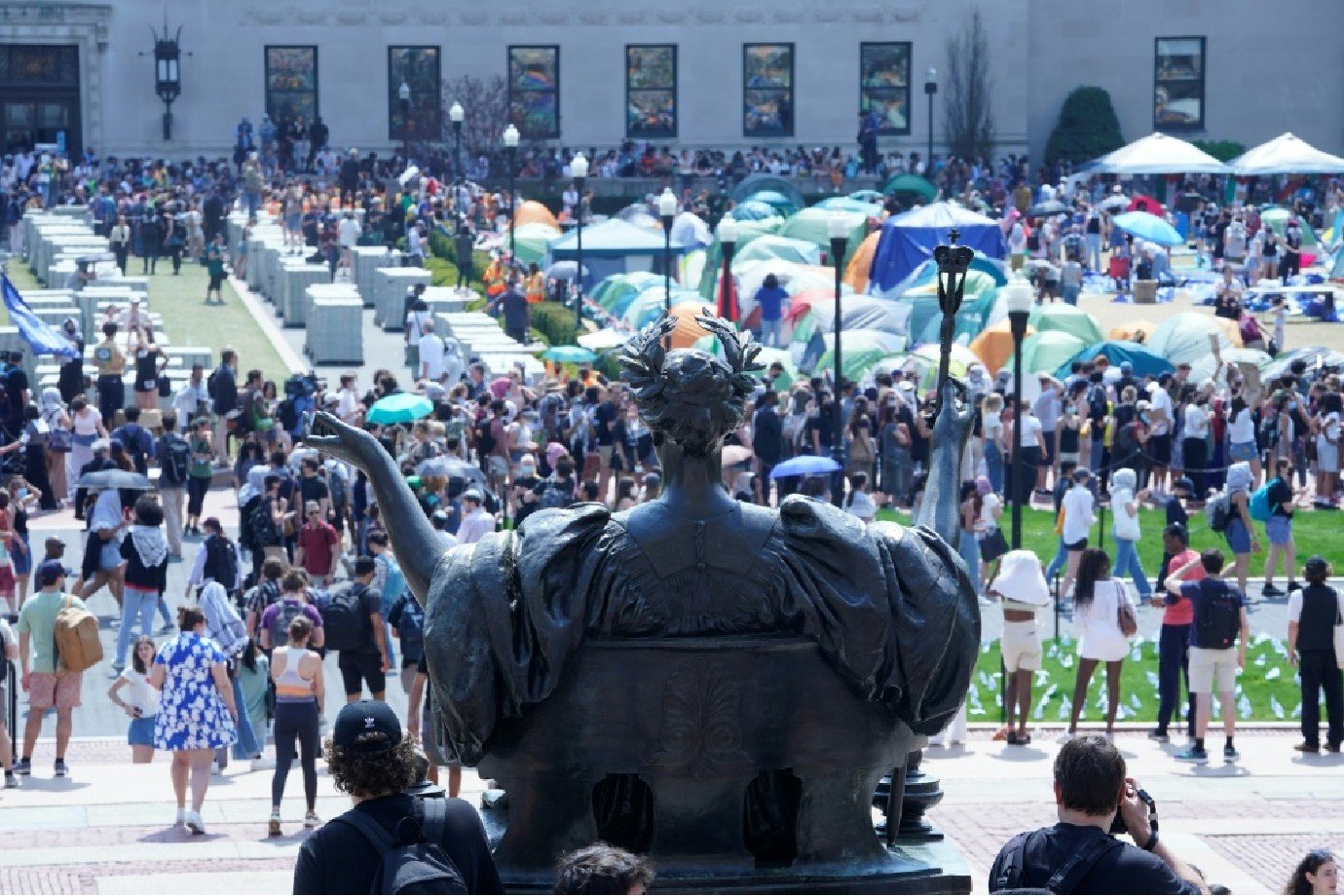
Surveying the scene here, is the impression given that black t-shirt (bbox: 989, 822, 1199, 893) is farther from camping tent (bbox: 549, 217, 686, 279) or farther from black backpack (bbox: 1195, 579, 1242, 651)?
camping tent (bbox: 549, 217, 686, 279)

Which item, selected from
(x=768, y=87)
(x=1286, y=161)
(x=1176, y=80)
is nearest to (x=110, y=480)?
(x=1286, y=161)

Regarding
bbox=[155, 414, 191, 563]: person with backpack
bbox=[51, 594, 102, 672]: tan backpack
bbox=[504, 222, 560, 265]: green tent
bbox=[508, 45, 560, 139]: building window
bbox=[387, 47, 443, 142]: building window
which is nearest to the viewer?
bbox=[51, 594, 102, 672]: tan backpack

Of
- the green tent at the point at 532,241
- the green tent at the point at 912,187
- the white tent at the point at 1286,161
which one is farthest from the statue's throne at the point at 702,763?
the green tent at the point at 912,187

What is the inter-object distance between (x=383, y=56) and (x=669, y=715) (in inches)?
2626

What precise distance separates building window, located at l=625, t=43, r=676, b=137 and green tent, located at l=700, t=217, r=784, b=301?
881 inches

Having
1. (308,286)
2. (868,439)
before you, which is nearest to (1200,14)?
(308,286)

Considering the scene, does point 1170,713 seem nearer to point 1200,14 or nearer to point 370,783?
point 370,783

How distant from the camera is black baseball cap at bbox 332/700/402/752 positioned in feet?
17.7

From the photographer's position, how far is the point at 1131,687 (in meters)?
18.7

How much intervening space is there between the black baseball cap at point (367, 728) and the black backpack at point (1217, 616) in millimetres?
11030

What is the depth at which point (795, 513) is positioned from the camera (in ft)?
17.7

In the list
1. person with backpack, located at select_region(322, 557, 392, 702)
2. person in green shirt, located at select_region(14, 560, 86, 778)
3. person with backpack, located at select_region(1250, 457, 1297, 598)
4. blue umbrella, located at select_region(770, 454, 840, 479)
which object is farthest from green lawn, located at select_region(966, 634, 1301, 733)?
person in green shirt, located at select_region(14, 560, 86, 778)

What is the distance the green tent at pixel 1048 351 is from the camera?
106 ft

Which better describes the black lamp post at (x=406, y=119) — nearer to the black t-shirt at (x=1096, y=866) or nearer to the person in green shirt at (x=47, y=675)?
the person in green shirt at (x=47, y=675)
